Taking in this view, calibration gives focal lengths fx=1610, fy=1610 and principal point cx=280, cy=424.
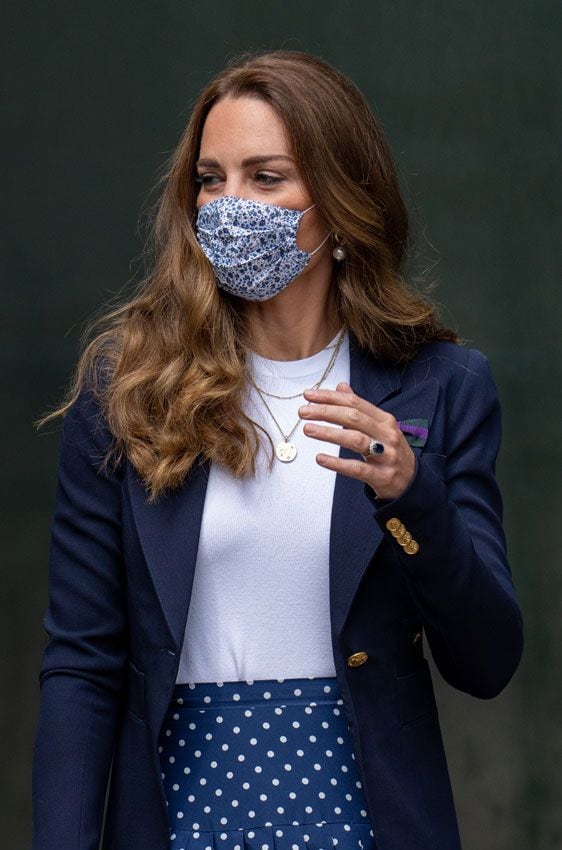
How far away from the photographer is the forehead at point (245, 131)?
2502 millimetres

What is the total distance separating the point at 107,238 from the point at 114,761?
77.2 inches

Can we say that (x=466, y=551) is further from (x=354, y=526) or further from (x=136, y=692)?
(x=136, y=692)

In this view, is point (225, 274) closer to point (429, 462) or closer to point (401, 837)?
point (429, 462)

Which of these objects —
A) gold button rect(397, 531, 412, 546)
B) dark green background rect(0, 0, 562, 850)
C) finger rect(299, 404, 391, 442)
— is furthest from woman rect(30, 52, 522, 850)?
dark green background rect(0, 0, 562, 850)

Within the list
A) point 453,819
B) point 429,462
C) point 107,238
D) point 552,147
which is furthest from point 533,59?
point 453,819

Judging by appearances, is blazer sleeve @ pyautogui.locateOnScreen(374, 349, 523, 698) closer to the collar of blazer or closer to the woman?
the woman


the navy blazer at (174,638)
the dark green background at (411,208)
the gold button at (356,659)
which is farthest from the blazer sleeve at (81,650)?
the dark green background at (411,208)

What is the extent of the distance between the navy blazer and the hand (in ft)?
0.53

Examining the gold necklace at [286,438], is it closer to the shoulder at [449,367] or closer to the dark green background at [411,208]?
the shoulder at [449,367]

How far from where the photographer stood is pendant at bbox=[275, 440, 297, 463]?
2.46 meters

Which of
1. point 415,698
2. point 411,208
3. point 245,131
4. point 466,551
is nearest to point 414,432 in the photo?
point 466,551

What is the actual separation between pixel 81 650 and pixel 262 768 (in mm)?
318

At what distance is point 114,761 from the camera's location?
2412 millimetres

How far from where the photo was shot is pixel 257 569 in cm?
235
